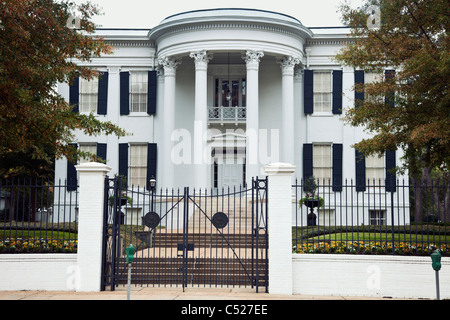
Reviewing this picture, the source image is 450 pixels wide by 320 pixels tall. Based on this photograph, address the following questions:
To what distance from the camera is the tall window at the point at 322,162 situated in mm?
28078

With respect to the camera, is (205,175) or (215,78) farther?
(215,78)

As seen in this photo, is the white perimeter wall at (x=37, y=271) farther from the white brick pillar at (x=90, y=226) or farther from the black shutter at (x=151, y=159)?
the black shutter at (x=151, y=159)

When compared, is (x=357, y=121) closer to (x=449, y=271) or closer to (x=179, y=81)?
(x=449, y=271)

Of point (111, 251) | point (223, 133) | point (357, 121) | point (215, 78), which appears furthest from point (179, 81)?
point (111, 251)

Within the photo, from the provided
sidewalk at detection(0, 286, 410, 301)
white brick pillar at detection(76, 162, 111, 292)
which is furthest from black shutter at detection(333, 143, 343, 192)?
white brick pillar at detection(76, 162, 111, 292)

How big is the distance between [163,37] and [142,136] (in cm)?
571

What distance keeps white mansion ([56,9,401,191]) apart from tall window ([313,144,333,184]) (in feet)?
0.18

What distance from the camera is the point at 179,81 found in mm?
29438

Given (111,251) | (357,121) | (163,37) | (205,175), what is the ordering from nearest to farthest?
(111,251), (357,121), (205,175), (163,37)

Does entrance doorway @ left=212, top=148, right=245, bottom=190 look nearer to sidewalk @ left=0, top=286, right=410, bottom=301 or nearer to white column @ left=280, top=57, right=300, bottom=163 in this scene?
white column @ left=280, top=57, right=300, bottom=163

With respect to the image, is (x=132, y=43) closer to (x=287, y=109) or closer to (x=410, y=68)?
(x=287, y=109)

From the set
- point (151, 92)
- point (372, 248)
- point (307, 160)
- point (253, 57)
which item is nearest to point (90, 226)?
point (372, 248)

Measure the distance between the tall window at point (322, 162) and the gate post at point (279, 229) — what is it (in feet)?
54.0

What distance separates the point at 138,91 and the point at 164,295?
19643 millimetres
